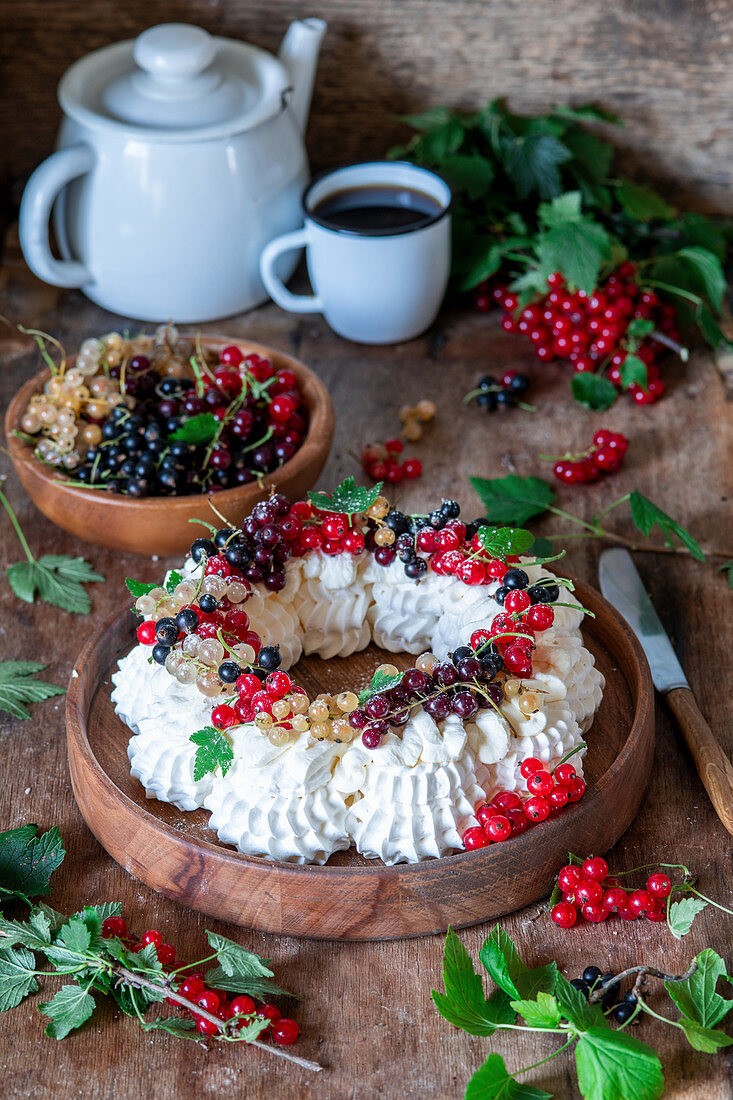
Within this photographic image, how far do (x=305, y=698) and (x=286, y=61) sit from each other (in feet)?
3.04

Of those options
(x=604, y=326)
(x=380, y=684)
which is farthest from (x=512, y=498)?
(x=380, y=684)

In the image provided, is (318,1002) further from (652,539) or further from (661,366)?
(661,366)

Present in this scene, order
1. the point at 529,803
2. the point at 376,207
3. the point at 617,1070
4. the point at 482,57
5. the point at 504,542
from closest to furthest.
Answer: the point at 617,1070 → the point at 529,803 → the point at 504,542 → the point at 376,207 → the point at 482,57

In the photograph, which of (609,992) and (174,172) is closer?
(609,992)

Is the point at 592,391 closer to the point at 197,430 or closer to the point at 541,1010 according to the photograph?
the point at 197,430

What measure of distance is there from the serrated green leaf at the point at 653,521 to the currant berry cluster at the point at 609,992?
0.44 meters

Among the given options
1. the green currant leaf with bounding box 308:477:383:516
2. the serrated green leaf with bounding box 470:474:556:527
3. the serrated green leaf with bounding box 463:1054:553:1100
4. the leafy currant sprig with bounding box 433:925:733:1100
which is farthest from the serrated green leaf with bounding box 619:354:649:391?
the serrated green leaf with bounding box 463:1054:553:1100

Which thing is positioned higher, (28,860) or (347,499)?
(347,499)

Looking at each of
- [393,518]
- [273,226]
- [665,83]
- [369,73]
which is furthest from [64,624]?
[665,83]

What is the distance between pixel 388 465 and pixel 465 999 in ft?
1.95

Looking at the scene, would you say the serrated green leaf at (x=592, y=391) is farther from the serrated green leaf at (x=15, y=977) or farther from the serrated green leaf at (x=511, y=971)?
the serrated green leaf at (x=15, y=977)

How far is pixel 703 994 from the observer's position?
68 cm

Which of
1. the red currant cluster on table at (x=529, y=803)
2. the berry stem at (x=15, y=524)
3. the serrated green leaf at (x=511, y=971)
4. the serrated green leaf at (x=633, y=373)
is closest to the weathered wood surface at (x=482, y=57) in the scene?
the serrated green leaf at (x=633, y=373)

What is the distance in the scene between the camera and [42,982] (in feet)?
2.35
